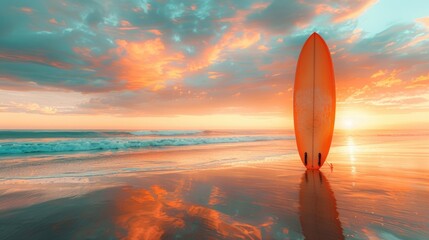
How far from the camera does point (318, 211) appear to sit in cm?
397

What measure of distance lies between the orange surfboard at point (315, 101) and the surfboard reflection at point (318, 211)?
1728 millimetres

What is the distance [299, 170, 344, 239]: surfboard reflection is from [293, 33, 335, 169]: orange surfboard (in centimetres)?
173

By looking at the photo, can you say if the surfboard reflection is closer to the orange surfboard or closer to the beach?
the beach

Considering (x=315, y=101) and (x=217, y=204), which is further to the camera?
(x=315, y=101)

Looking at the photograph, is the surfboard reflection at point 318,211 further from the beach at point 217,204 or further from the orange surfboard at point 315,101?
the orange surfboard at point 315,101

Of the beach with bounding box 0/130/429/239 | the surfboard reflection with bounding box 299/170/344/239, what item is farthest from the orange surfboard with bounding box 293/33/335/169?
the surfboard reflection with bounding box 299/170/344/239

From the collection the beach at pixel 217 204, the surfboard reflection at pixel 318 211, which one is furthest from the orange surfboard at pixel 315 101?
the surfboard reflection at pixel 318 211

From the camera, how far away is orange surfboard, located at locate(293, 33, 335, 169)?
770cm

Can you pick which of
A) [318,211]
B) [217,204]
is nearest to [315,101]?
[318,211]

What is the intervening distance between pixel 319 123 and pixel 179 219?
592cm

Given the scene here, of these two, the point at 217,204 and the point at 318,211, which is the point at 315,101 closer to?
the point at 318,211

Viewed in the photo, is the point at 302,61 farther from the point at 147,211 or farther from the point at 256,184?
the point at 147,211

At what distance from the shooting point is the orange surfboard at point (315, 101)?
7699 millimetres

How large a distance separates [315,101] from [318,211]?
4.62 m
